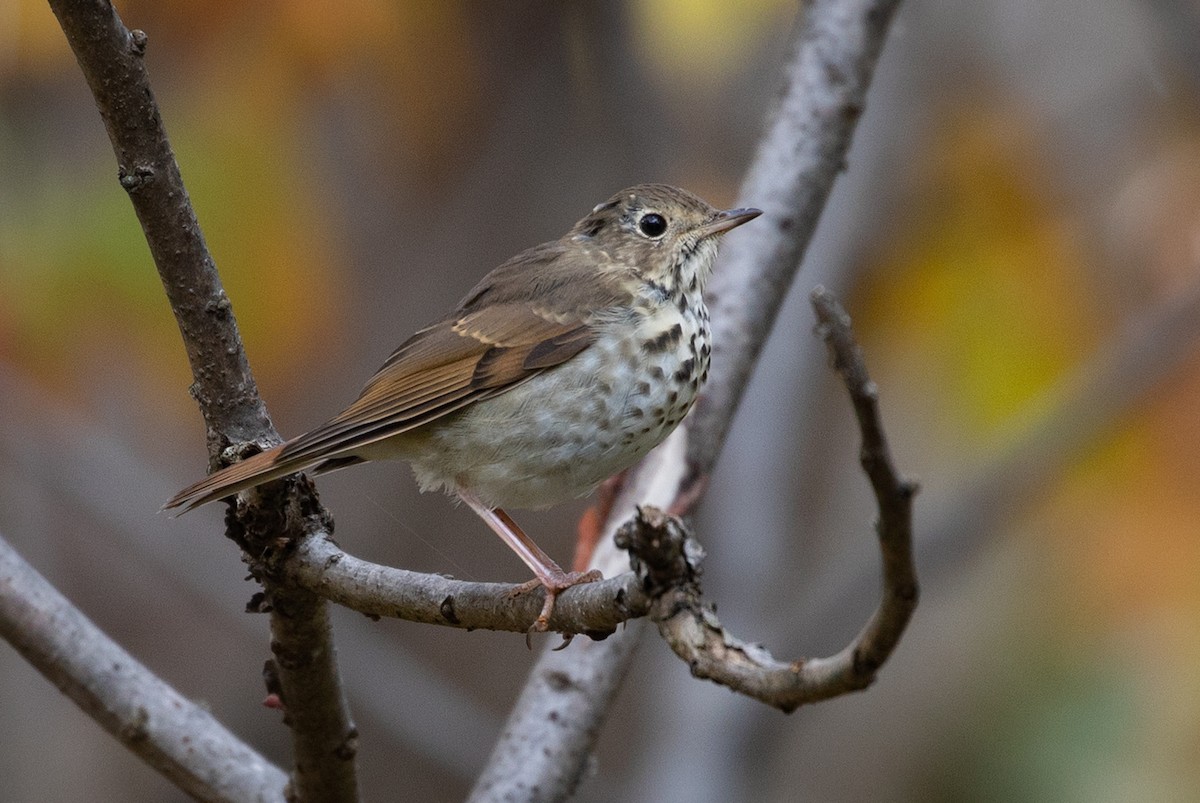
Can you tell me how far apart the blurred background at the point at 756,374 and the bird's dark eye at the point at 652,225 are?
1.22 m

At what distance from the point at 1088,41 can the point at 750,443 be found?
107 inches

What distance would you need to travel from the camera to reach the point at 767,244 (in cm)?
375

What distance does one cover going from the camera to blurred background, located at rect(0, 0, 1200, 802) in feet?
15.1

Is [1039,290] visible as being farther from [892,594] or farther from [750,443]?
[892,594]

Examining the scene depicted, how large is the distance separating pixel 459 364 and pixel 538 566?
2.06 ft

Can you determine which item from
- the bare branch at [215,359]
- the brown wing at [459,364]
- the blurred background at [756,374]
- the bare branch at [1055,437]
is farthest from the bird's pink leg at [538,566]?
the bare branch at [1055,437]

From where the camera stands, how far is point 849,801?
6.50 meters

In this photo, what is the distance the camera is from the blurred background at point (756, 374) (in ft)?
15.1

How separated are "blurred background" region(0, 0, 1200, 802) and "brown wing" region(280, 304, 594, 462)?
1693 mm

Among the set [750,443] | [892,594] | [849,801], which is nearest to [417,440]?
[892,594]

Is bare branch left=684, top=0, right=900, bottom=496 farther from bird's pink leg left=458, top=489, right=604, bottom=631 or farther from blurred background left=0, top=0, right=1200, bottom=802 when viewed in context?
bird's pink leg left=458, top=489, right=604, bottom=631

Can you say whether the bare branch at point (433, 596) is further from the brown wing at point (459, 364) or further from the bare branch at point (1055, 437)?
the bare branch at point (1055, 437)

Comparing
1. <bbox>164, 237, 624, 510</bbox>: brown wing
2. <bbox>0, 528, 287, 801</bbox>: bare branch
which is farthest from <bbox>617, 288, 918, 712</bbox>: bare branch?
<bbox>0, 528, 287, 801</bbox>: bare branch

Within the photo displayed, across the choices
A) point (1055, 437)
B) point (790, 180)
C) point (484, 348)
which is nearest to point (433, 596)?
point (484, 348)
